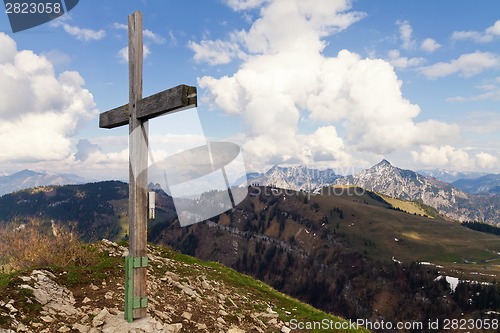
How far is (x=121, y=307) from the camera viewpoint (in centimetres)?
1137

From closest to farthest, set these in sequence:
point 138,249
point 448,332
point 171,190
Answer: point 138,249, point 171,190, point 448,332

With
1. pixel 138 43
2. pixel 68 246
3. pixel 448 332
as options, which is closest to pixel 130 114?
pixel 138 43

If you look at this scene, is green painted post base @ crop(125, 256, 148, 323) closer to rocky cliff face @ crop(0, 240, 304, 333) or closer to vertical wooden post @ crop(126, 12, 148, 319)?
vertical wooden post @ crop(126, 12, 148, 319)

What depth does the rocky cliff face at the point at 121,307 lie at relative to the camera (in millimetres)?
9711

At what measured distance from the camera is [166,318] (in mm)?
11281

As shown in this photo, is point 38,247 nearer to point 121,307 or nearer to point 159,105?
point 121,307

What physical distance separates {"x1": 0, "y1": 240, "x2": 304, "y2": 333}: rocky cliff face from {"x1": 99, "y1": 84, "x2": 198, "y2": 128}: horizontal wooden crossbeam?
5717 mm

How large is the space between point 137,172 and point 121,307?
4.69m

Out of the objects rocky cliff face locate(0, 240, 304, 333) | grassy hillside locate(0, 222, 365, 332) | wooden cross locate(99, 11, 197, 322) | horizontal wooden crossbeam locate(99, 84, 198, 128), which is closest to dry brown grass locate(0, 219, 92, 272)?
grassy hillside locate(0, 222, 365, 332)

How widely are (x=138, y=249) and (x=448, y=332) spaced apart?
221 meters

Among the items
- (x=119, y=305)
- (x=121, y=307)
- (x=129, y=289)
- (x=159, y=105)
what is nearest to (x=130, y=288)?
(x=129, y=289)

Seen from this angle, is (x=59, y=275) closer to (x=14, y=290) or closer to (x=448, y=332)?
(x=14, y=290)

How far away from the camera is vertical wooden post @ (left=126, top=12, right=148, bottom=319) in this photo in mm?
9906

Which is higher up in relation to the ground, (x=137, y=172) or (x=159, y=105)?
(x=159, y=105)
